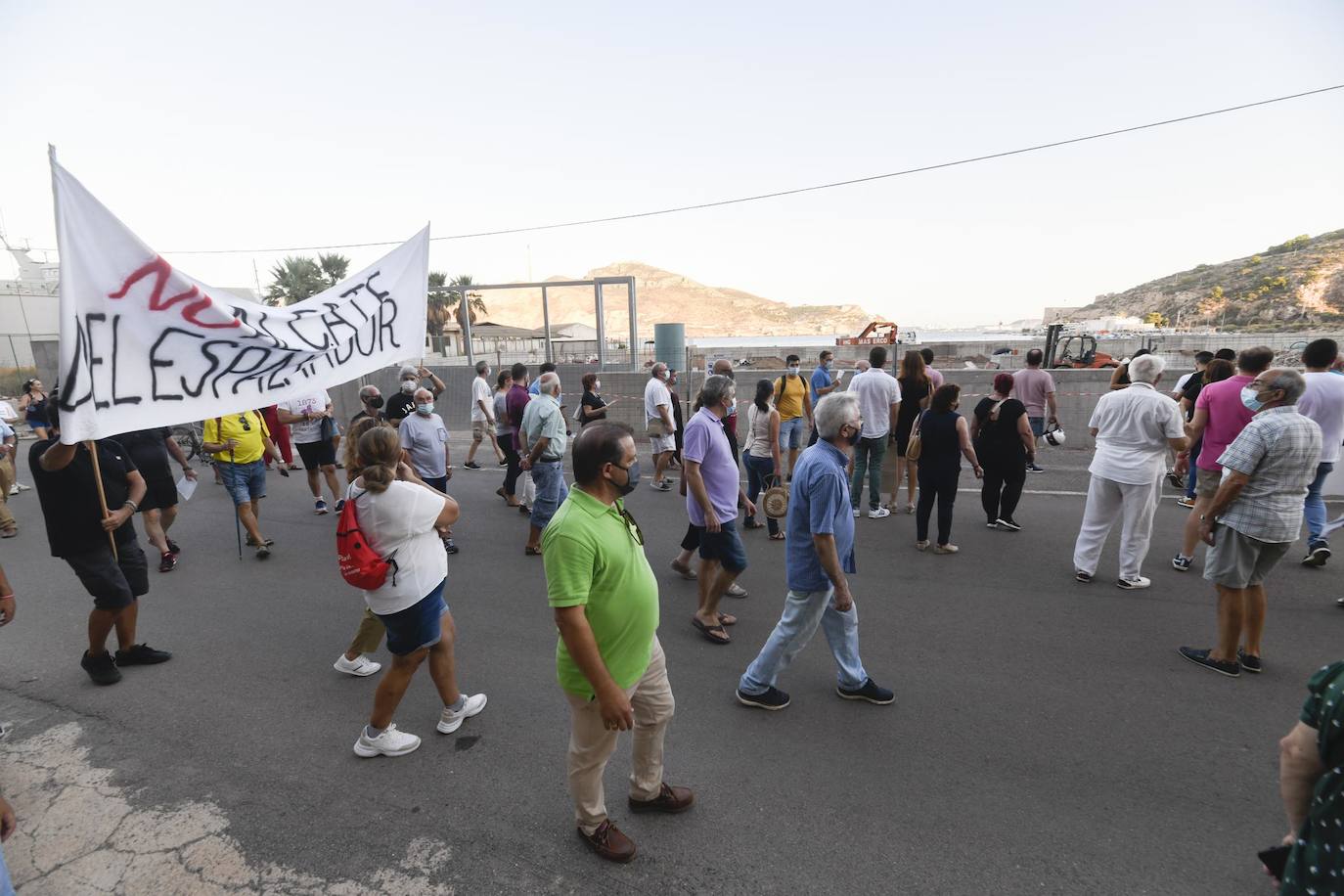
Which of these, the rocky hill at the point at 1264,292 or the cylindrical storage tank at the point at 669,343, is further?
the rocky hill at the point at 1264,292

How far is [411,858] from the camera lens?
8.45 feet

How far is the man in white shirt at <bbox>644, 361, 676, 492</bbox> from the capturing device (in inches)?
288

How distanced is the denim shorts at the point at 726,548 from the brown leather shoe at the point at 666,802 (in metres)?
1.79

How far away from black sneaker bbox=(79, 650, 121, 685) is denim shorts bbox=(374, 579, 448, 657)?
2.32 meters

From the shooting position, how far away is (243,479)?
20.4 ft

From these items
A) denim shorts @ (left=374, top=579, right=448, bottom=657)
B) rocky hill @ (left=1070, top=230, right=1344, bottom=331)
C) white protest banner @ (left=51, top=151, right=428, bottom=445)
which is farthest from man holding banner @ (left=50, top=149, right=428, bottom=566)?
rocky hill @ (left=1070, top=230, right=1344, bottom=331)

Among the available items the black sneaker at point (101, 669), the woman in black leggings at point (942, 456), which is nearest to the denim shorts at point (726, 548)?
the woman in black leggings at point (942, 456)

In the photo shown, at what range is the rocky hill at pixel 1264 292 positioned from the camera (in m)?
44.4

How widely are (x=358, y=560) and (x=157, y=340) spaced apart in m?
1.66

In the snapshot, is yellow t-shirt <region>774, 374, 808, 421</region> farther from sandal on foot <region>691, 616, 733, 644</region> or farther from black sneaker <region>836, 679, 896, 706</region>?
black sneaker <region>836, 679, 896, 706</region>

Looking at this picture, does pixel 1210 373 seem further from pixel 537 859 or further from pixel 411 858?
pixel 411 858

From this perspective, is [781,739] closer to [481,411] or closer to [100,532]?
[100,532]

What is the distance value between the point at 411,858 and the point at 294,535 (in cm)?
536

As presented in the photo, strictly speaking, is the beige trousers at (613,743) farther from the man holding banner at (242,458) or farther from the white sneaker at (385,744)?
the man holding banner at (242,458)
